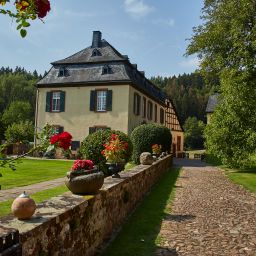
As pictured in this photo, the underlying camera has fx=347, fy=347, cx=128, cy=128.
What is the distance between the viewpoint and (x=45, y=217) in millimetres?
3742

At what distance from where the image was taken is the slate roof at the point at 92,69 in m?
28.8

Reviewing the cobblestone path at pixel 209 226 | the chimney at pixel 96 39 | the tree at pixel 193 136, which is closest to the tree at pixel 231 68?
the cobblestone path at pixel 209 226

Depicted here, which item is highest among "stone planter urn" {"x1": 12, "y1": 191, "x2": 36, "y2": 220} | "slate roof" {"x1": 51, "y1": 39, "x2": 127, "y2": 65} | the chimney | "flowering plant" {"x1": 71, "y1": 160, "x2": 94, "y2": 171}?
the chimney

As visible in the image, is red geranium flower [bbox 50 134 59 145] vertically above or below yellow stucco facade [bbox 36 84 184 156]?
below

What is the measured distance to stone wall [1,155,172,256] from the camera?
3.38m

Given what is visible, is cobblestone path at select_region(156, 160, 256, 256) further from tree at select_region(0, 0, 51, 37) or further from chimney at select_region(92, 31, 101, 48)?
chimney at select_region(92, 31, 101, 48)

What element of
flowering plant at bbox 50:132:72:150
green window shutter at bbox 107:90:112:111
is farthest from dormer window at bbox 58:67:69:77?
flowering plant at bbox 50:132:72:150

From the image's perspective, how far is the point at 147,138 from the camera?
23344 mm

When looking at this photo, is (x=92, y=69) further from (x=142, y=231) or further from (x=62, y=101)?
(x=142, y=231)

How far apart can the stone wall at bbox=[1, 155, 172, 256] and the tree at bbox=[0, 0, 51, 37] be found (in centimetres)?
181

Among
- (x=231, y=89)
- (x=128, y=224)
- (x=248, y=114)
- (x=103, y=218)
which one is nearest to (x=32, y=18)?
(x=103, y=218)

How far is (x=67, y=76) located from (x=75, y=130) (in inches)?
190

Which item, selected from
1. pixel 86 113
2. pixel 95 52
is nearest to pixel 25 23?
pixel 86 113

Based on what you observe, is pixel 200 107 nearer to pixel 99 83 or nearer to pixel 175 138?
pixel 175 138
